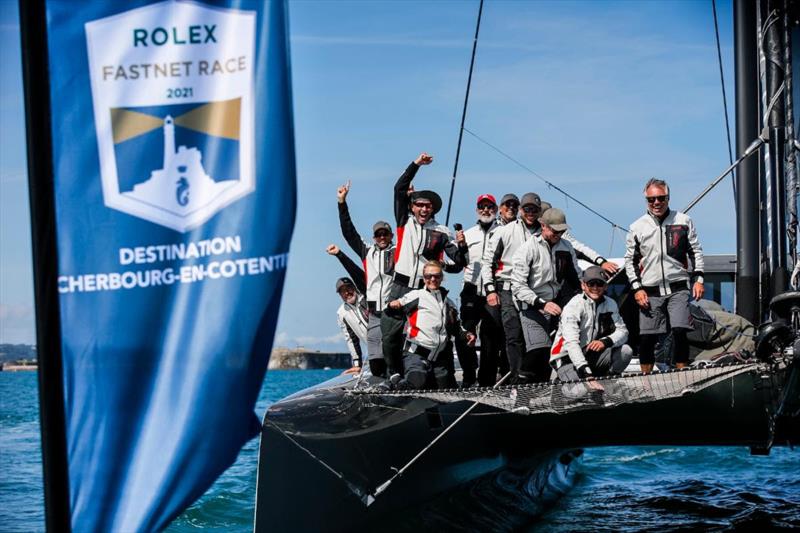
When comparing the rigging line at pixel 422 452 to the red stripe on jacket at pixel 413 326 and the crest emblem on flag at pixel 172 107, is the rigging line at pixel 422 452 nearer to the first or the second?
the red stripe on jacket at pixel 413 326

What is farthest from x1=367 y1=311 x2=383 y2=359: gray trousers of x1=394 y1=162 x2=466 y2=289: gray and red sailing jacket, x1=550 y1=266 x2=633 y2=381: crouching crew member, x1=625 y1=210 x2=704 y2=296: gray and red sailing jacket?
x1=625 y1=210 x2=704 y2=296: gray and red sailing jacket

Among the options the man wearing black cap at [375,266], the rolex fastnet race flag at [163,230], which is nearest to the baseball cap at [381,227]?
the man wearing black cap at [375,266]

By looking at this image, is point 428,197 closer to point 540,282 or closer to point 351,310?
point 540,282

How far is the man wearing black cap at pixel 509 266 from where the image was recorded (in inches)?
323

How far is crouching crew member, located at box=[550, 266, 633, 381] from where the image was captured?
24.6 ft

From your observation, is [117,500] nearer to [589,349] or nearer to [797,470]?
[589,349]

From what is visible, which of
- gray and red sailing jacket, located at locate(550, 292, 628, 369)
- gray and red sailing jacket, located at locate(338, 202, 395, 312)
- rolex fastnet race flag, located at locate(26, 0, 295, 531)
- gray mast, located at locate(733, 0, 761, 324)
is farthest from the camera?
gray mast, located at locate(733, 0, 761, 324)

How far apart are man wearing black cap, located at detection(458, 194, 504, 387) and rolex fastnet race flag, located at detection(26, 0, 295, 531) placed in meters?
5.41

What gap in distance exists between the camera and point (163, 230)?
125 inches

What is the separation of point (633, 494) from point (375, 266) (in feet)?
24.9

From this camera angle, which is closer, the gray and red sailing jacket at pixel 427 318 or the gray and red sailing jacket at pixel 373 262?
the gray and red sailing jacket at pixel 427 318

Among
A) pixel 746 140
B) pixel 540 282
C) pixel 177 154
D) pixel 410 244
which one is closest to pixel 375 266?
pixel 410 244

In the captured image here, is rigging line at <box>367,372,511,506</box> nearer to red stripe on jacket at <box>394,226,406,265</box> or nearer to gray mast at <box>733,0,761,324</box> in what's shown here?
red stripe on jacket at <box>394,226,406,265</box>

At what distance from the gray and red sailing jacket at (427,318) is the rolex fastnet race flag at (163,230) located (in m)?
4.49
